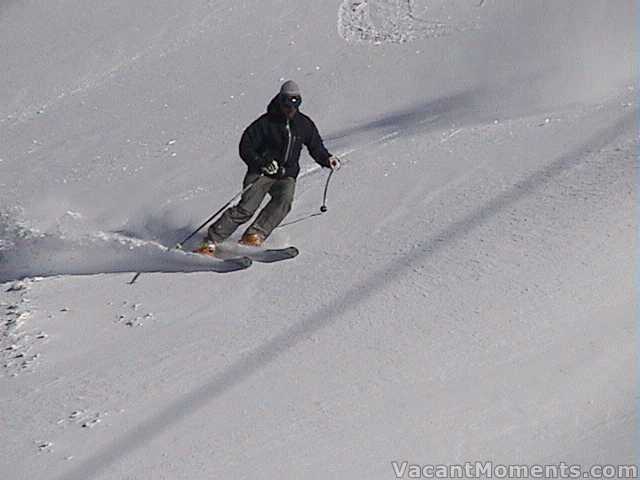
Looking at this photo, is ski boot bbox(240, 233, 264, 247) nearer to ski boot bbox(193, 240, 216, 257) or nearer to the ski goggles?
ski boot bbox(193, 240, 216, 257)

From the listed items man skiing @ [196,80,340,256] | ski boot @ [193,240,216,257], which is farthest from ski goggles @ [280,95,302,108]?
ski boot @ [193,240,216,257]

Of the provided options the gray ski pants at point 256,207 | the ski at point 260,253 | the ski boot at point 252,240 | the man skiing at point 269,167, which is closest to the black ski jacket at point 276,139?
the man skiing at point 269,167

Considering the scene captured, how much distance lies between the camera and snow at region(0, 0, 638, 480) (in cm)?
671

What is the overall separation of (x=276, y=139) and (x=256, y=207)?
655mm

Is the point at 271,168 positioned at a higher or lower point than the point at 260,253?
higher

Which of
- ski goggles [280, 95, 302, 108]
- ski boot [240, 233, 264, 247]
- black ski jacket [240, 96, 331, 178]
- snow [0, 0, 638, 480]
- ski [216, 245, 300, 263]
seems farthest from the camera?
ski boot [240, 233, 264, 247]

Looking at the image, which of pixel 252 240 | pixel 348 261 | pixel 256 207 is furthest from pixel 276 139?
pixel 348 261

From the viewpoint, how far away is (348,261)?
30.3 feet

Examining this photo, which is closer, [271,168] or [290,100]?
[290,100]

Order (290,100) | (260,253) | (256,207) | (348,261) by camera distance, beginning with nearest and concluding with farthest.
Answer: (348,261)
(290,100)
(260,253)
(256,207)

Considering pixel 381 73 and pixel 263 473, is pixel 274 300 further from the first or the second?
pixel 381 73

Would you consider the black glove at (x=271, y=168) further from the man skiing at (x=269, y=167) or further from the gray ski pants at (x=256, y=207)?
the gray ski pants at (x=256, y=207)

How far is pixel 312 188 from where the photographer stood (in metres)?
11.2

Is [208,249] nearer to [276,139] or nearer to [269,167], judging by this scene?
[269,167]
